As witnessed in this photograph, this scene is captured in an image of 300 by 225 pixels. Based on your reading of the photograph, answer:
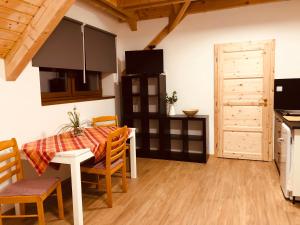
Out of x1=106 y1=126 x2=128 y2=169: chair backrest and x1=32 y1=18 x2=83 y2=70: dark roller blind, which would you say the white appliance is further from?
x1=32 y1=18 x2=83 y2=70: dark roller blind

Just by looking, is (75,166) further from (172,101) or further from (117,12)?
(117,12)

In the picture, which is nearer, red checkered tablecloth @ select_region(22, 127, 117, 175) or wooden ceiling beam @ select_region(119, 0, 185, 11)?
red checkered tablecloth @ select_region(22, 127, 117, 175)

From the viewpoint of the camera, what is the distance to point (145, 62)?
14.4ft

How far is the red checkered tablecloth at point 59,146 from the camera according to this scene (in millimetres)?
2254

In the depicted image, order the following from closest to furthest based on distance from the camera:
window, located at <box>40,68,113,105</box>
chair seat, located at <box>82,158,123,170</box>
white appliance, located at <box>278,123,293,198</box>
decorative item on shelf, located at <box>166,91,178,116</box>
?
white appliance, located at <box>278,123,293,198</box> < chair seat, located at <box>82,158,123,170</box> < window, located at <box>40,68,113,105</box> < decorative item on shelf, located at <box>166,91,178,116</box>

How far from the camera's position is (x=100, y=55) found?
4055 mm

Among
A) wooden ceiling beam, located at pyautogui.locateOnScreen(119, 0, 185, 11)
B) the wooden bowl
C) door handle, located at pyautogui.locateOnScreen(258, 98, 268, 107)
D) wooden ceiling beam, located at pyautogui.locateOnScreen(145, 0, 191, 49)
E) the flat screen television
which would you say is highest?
wooden ceiling beam, located at pyautogui.locateOnScreen(119, 0, 185, 11)

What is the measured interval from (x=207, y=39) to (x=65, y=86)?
8.23ft

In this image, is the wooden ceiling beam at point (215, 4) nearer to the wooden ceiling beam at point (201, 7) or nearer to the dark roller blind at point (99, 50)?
the wooden ceiling beam at point (201, 7)

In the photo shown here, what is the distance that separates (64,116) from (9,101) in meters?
0.84

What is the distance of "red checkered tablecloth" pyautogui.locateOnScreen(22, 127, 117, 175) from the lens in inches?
88.7

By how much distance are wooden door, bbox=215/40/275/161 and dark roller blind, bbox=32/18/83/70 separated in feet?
7.50

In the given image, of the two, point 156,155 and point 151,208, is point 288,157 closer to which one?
point 151,208

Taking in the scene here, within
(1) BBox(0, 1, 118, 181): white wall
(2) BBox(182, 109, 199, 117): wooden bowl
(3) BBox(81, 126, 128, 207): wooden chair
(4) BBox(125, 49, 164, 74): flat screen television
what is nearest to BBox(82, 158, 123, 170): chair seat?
(3) BBox(81, 126, 128, 207): wooden chair
